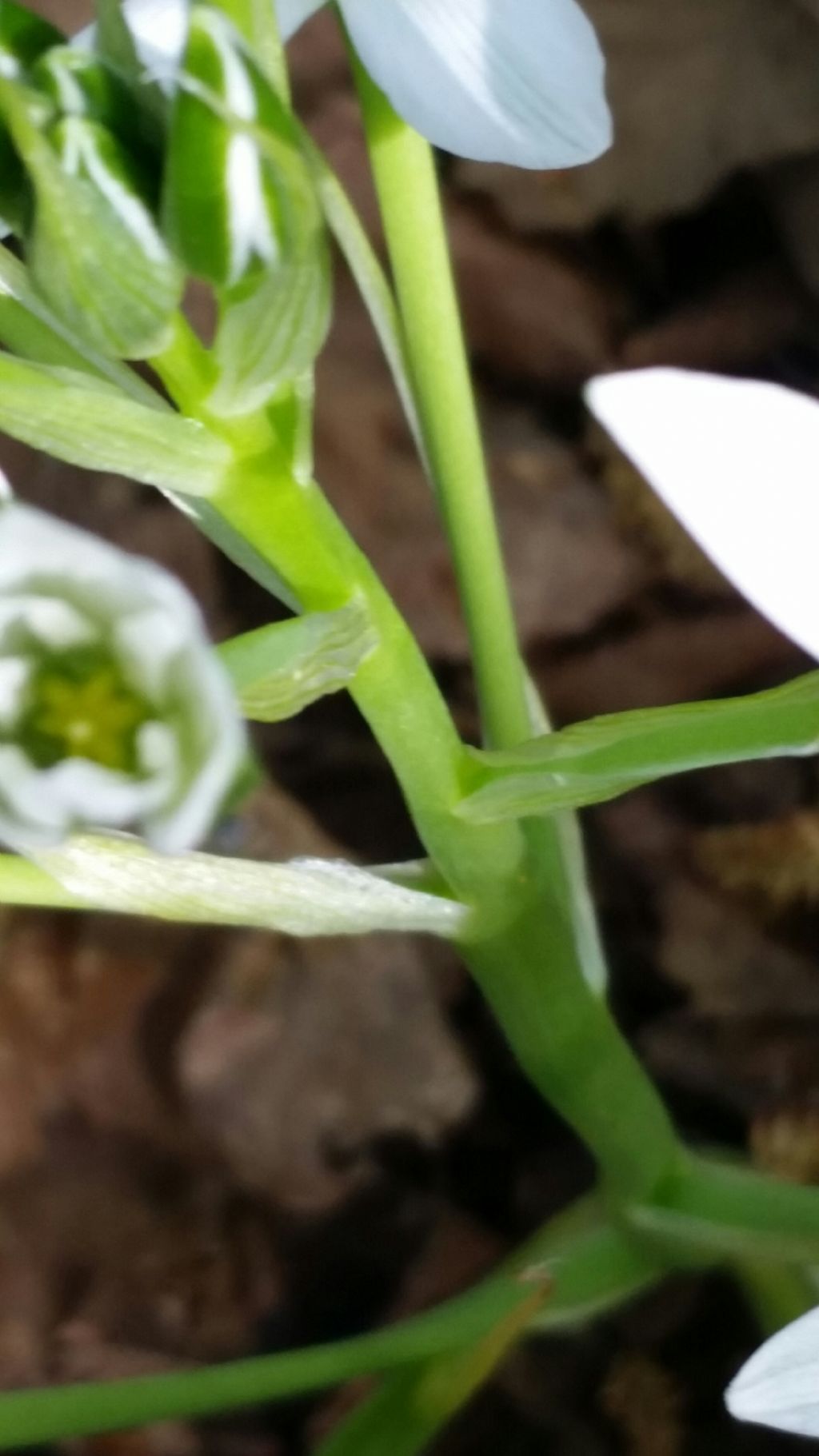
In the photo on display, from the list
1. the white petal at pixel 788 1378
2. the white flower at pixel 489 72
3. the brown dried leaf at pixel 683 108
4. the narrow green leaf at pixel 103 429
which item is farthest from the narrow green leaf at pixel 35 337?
the brown dried leaf at pixel 683 108

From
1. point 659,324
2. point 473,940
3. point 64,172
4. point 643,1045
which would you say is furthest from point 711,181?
point 64,172

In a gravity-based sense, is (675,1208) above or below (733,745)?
below

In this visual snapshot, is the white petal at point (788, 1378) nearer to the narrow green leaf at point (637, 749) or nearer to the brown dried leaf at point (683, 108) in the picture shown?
the narrow green leaf at point (637, 749)

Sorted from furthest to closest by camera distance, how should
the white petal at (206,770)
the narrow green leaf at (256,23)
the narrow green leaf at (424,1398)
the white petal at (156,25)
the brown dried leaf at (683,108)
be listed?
the brown dried leaf at (683,108) < the narrow green leaf at (424,1398) < the white petal at (156,25) < the narrow green leaf at (256,23) < the white petal at (206,770)

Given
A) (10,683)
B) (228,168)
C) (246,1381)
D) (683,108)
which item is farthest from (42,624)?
(683,108)

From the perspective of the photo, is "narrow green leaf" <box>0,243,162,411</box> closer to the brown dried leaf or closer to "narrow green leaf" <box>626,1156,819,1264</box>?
"narrow green leaf" <box>626,1156,819,1264</box>

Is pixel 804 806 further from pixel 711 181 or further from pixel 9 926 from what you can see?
pixel 9 926
